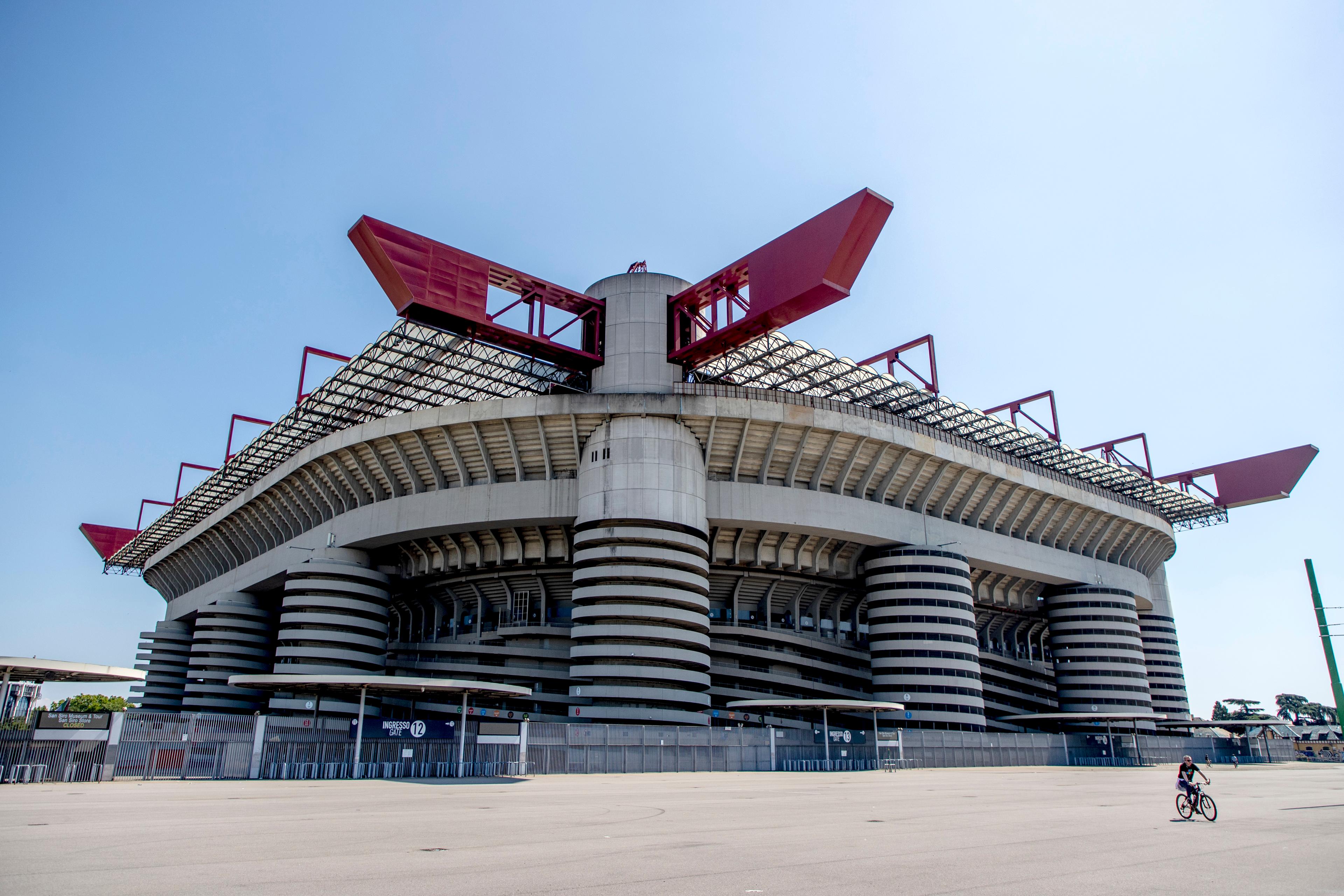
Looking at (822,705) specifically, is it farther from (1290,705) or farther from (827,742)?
(1290,705)

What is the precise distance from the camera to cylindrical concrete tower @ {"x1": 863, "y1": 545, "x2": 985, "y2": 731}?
6038cm

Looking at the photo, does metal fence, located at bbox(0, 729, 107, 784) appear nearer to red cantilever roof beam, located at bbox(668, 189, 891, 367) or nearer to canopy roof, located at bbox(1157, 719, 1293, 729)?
red cantilever roof beam, located at bbox(668, 189, 891, 367)

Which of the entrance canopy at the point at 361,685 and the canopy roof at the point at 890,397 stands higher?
the canopy roof at the point at 890,397

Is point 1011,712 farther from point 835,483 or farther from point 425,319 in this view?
point 425,319

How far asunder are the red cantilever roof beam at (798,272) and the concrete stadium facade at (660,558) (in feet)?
18.4

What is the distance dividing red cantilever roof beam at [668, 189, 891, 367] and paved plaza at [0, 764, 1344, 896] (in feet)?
84.8

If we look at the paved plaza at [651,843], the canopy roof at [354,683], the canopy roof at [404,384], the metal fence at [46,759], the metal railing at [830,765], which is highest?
the canopy roof at [404,384]

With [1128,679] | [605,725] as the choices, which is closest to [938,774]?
[605,725]

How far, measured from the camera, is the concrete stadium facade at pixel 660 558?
5341cm

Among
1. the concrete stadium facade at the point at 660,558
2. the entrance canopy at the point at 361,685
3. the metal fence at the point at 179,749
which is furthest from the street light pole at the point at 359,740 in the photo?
the concrete stadium facade at the point at 660,558

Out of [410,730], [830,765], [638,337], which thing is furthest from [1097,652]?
[410,730]

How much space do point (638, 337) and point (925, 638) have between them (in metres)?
28.7

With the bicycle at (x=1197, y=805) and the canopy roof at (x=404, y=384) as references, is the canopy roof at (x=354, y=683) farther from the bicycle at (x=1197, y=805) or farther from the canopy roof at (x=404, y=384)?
the bicycle at (x=1197, y=805)

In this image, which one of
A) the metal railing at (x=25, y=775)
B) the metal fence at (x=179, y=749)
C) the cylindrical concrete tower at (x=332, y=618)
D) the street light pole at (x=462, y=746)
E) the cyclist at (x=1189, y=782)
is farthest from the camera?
the cylindrical concrete tower at (x=332, y=618)
